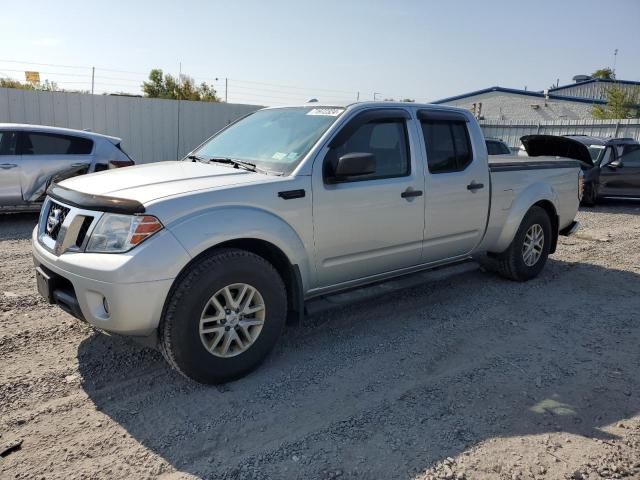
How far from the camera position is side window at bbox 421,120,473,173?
4910mm

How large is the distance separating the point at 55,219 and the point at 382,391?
98.5 inches

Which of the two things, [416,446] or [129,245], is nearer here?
[416,446]

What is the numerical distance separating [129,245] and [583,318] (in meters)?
4.14

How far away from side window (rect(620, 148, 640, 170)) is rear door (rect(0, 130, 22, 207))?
12525mm

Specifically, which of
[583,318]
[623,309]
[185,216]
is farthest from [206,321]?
[623,309]

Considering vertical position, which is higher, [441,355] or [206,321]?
[206,321]

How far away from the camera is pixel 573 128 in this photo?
21078 mm

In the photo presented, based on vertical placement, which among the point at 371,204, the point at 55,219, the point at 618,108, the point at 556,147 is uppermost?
the point at 618,108

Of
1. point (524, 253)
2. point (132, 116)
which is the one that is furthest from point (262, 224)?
point (132, 116)

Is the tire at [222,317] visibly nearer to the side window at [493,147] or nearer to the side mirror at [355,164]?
the side mirror at [355,164]

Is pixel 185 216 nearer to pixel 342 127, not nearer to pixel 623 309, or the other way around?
pixel 342 127

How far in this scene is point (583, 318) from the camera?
16.7 ft

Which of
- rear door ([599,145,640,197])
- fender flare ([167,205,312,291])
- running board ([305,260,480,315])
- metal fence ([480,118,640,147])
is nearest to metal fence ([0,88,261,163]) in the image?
rear door ([599,145,640,197])

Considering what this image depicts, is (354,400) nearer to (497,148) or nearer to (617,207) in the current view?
(497,148)
